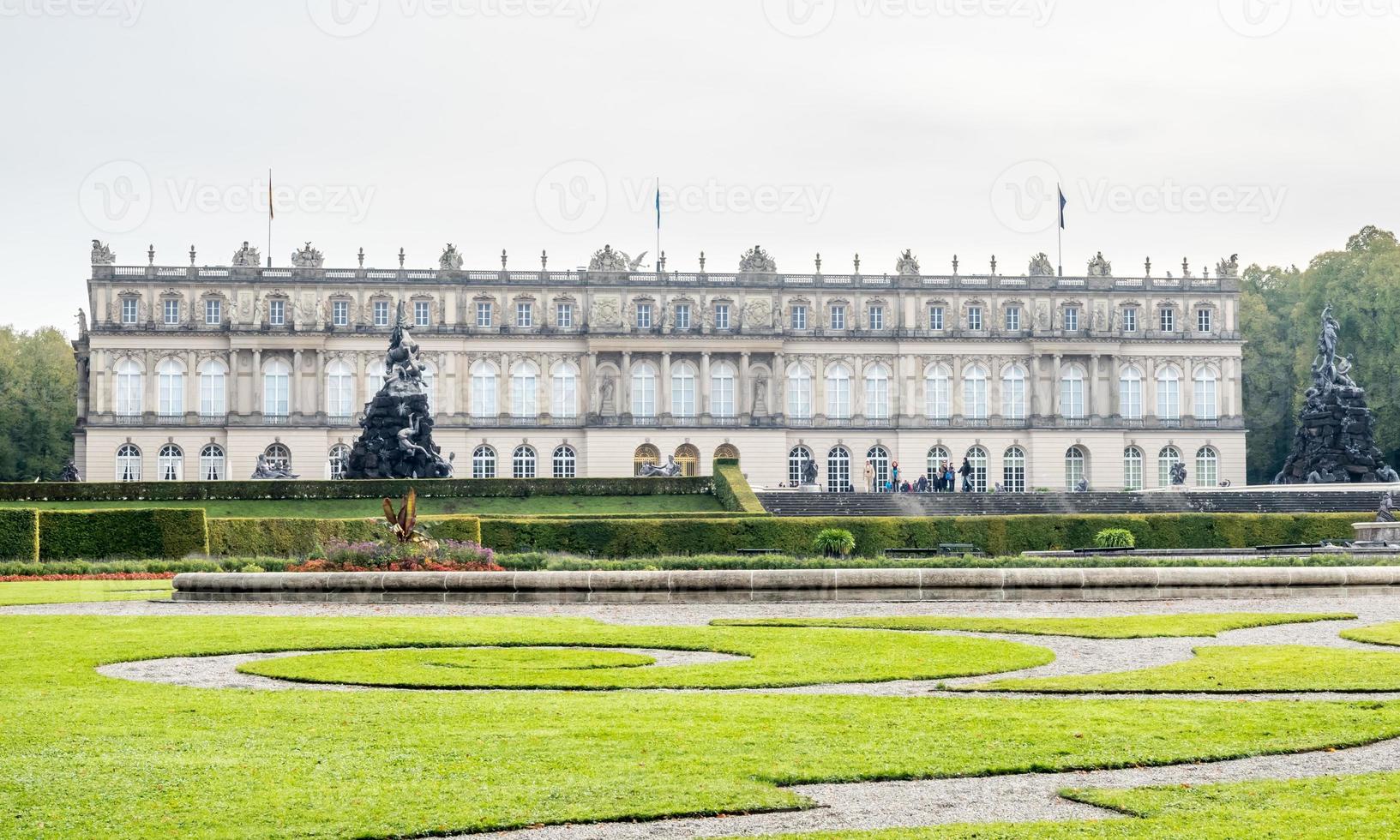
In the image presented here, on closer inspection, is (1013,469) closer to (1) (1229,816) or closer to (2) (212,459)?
(2) (212,459)

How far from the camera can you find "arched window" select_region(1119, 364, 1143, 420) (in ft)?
268

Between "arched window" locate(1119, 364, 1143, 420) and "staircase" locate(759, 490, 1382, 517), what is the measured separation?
2787 cm

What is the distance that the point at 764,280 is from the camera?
80.1 meters

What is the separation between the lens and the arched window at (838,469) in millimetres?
80000

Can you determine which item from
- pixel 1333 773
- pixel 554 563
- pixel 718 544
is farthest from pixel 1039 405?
pixel 1333 773

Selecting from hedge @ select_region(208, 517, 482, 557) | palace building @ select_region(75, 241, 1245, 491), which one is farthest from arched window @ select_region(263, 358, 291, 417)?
hedge @ select_region(208, 517, 482, 557)

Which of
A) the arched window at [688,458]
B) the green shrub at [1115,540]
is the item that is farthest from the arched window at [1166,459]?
the green shrub at [1115,540]

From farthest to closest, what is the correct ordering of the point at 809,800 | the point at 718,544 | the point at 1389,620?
the point at 718,544 < the point at 1389,620 < the point at 809,800

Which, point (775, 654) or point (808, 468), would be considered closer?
point (775, 654)

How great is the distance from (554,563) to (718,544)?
7762 mm

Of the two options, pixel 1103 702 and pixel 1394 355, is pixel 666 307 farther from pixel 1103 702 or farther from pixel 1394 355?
pixel 1103 702

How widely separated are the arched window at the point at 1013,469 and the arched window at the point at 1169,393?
698 centimetres

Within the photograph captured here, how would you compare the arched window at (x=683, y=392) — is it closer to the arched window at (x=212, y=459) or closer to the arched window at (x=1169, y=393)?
the arched window at (x=212, y=459)

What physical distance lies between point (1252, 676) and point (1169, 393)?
70.6 meters
